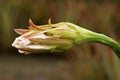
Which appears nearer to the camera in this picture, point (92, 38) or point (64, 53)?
point (92, 38)

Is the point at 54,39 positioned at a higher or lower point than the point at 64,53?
higher

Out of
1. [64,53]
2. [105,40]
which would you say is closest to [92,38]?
[105,40]

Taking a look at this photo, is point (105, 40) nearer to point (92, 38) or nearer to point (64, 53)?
point (92, 38)

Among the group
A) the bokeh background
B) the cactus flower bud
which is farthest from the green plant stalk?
the bokeh background

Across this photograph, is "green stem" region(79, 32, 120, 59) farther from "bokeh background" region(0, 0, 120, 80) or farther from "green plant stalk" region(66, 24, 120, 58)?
"bokeh background" region(0, 0, 120, 80)

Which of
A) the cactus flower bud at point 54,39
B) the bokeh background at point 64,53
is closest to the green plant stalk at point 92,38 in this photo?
the cactus flower bud at point 54,39

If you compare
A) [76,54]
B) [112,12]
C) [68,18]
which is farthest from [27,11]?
[76,54]

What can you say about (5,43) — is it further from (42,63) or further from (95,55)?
(95,55)
